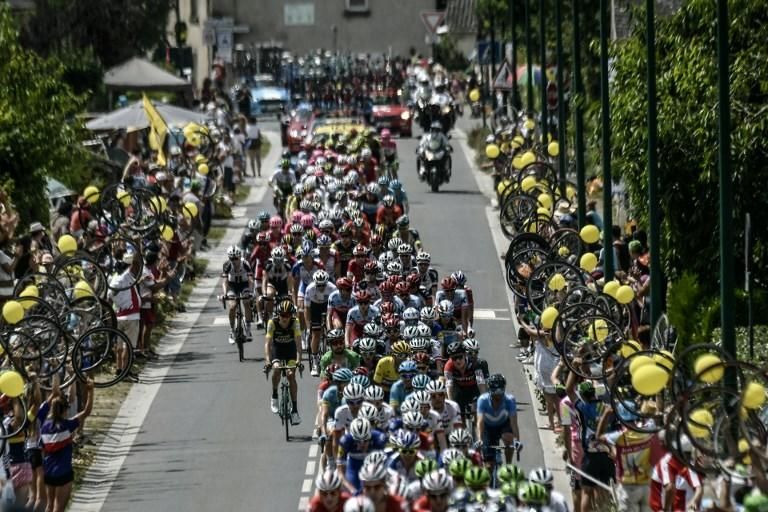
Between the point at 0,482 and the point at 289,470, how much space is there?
5.65 metres

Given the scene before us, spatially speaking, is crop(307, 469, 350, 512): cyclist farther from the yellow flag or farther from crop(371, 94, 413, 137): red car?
crop(371, 94, 413, 137): red car

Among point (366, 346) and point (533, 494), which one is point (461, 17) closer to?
point (366, 346)

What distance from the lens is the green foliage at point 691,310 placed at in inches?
968

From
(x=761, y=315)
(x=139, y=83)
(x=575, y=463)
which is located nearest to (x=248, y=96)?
(x=139, y=83)

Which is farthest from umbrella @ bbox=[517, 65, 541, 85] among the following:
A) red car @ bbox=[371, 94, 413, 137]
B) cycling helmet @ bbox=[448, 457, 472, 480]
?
cycling helmet @ bbox=[448, 457, 472, 480]

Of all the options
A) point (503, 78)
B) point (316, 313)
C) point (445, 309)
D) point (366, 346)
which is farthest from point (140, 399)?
point (503, 78)

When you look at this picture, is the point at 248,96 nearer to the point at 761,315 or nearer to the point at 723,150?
the point at 761,315

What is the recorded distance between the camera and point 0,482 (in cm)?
1730

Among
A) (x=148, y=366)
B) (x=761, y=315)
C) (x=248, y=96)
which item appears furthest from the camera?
(x=248, y=96)

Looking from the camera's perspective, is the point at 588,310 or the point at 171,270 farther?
the point at 171,270

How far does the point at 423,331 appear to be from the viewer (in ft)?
73.6

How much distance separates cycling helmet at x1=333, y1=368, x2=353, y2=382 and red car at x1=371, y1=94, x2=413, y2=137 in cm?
3902

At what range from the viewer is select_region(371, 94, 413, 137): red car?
5997 cm

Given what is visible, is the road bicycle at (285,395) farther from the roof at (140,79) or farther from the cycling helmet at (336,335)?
the roof at (140,79)
